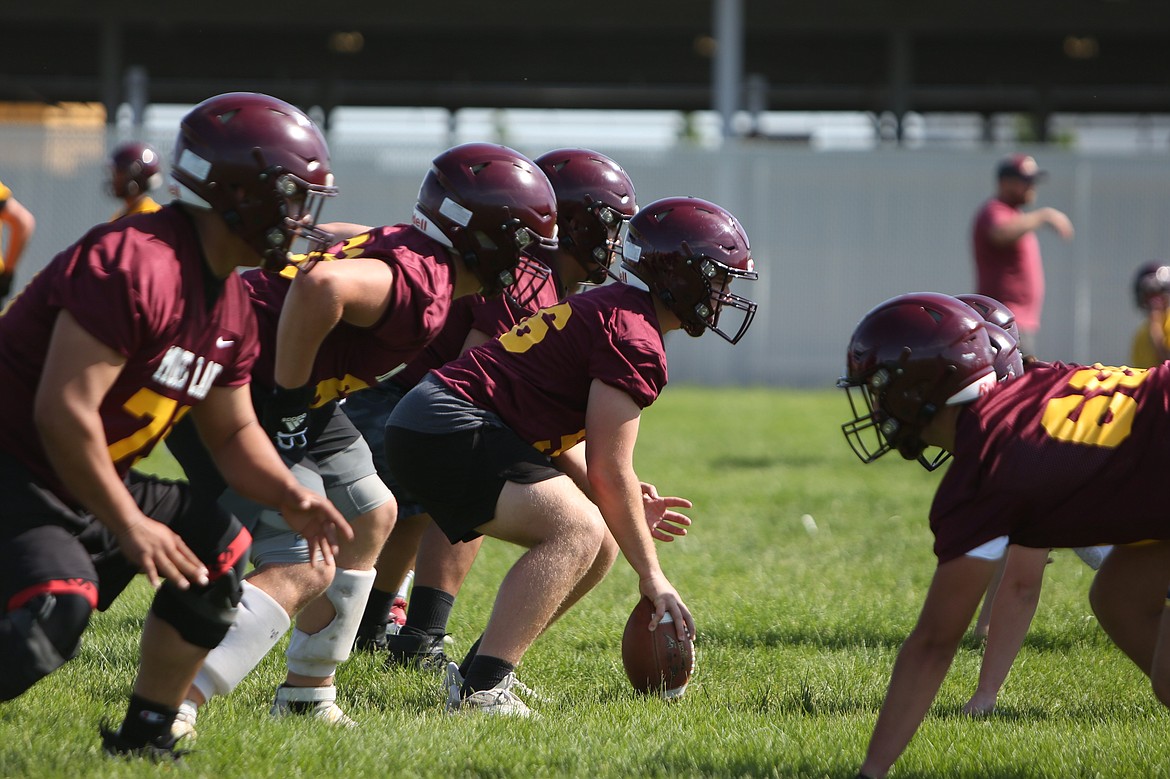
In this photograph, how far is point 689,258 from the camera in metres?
4.39

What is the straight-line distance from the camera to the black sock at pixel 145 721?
3477 millimetres

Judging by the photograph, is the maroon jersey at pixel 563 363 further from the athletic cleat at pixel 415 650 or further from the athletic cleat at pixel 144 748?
the athletic cleat at pixel 144 748

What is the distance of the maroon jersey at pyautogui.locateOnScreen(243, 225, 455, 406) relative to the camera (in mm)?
4055

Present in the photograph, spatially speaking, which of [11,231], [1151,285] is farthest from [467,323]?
[1151,285]

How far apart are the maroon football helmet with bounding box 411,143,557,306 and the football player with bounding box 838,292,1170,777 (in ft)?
4.03

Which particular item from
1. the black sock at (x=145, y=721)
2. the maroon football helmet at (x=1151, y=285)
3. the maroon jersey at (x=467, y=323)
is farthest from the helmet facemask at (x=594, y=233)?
the maroon football helmet at (x=1151, y=285)

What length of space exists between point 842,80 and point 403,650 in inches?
987

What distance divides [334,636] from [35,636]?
4.00 ft

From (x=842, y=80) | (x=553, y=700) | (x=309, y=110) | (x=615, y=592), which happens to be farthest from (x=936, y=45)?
(x=553, y=700)

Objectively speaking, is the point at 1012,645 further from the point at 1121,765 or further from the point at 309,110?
the point at 309,110

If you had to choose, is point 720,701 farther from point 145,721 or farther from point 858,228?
point 858,228

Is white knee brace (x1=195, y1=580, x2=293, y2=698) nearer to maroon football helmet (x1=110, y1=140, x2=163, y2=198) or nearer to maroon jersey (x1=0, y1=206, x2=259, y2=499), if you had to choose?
maroon jersey (x1=0, y1=206, x2=259, y2=499)

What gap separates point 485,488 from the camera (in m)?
4.19

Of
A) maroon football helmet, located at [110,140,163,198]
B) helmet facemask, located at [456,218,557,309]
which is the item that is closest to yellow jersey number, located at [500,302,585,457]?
helmet facemask, located at [456,218,557,309]
